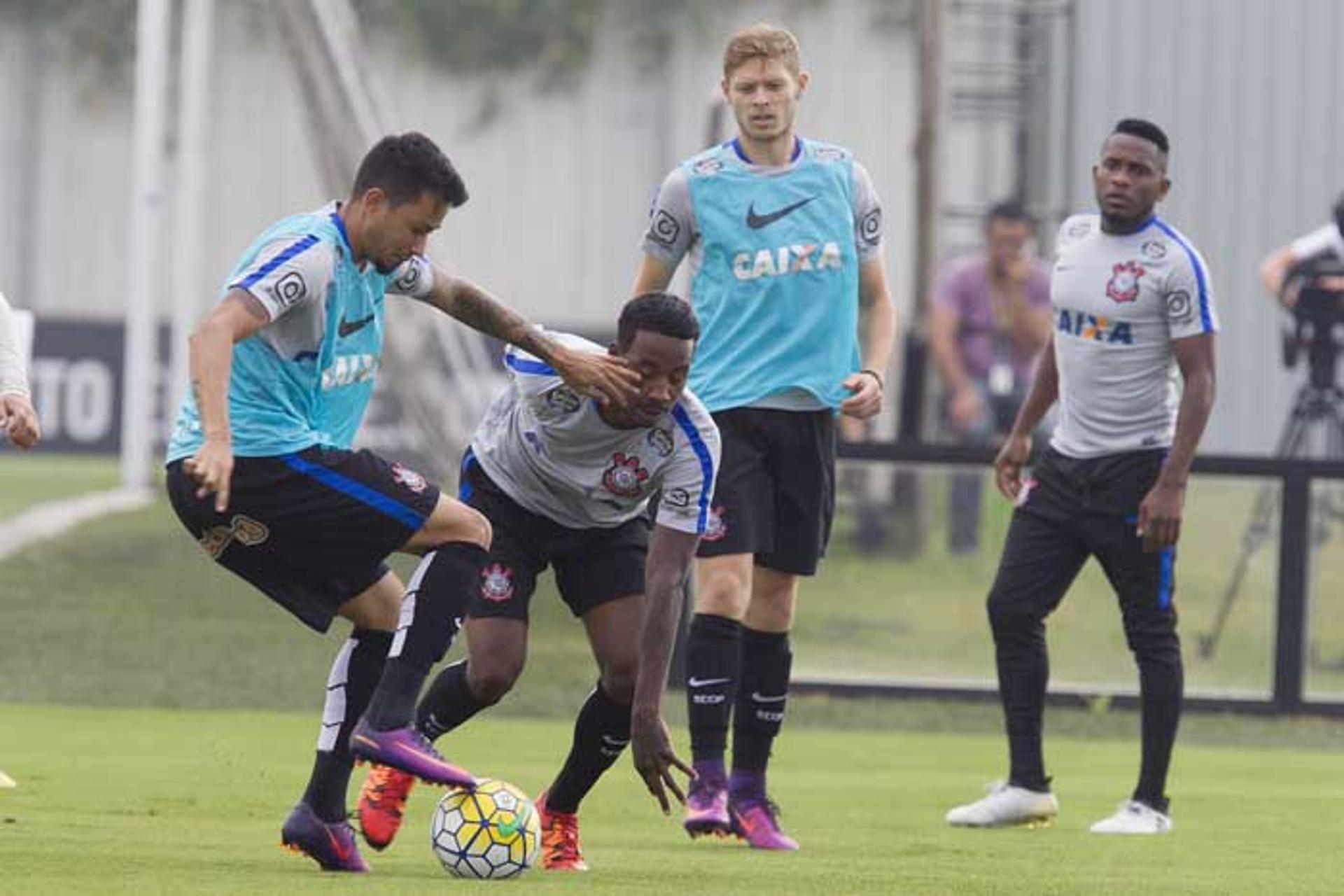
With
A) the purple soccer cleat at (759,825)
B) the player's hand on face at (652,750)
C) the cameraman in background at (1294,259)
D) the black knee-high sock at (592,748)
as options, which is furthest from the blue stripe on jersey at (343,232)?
the cameraman in background at (1294,259)

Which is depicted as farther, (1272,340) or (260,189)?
(260,189)

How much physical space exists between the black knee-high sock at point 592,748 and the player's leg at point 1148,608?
208 cm

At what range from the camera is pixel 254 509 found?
7.30 metres

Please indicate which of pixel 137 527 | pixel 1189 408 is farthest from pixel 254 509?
pixel 137 527

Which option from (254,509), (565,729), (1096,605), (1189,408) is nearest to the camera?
(254,509)

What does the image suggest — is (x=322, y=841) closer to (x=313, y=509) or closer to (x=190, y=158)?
(x=313, y=509)

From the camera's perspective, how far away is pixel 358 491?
730cm

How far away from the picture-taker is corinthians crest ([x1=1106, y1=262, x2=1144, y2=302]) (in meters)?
9.45

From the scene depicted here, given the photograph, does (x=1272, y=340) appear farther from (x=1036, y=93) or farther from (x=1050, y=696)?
(x=1050, y=696)

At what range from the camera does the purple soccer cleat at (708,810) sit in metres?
8.57

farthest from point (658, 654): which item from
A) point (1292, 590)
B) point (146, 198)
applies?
point (146, 198)

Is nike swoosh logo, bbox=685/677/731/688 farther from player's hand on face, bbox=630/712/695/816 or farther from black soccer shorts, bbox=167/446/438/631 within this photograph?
black soccer shorts, bbox=167/446/438/631

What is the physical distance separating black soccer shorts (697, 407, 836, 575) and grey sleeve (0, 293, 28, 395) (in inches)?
75.6

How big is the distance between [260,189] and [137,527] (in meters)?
18.5
